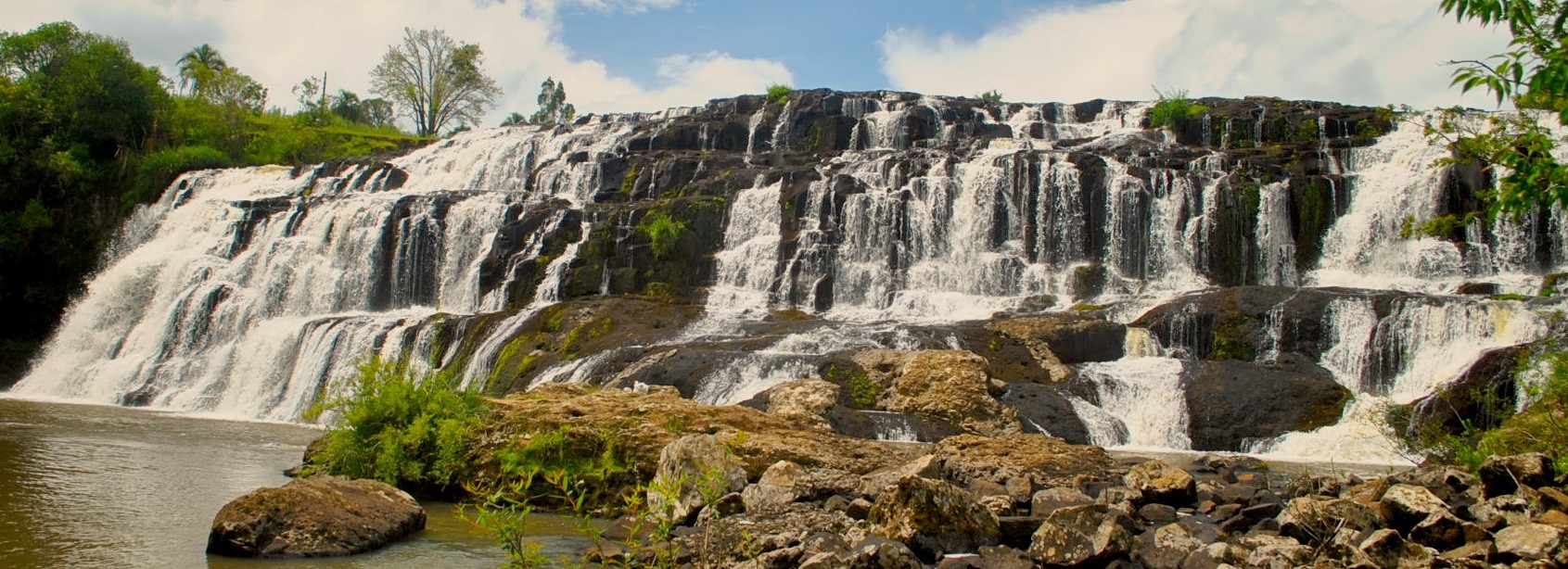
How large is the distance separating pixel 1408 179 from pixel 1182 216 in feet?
19.1

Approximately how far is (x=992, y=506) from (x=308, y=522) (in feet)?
17.4

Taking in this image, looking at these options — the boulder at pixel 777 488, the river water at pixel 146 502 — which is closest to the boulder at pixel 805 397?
the boulder at pixel 777 488

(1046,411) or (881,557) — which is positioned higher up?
(1046,411)

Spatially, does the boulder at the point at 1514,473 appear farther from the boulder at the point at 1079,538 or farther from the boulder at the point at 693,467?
the boulder at the point at 693,467

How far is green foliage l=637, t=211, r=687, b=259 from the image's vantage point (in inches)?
1208

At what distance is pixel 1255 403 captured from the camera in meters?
18.0

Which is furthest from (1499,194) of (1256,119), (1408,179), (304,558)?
(1256,119)

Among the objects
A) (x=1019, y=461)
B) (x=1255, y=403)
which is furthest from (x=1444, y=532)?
(x=1255, y=403)

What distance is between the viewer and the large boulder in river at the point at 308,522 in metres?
8.10

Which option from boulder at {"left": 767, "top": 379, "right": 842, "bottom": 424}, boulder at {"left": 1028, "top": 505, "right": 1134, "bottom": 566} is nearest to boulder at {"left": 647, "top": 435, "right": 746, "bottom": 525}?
boulder at {"left": 1028, "top": 505, "right": 1134, "bottom": 566}

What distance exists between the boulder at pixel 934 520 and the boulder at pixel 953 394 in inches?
344

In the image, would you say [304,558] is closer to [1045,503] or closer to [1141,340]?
[1045,503]

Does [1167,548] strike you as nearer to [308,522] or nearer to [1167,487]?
[1167,487]

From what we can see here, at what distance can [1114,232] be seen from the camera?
2995 cm
